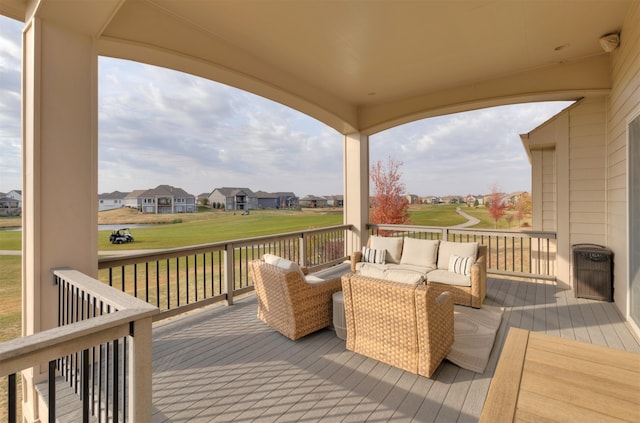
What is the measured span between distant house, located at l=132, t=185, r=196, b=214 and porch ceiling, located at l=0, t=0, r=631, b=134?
292cm

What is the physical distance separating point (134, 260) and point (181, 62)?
2460mm

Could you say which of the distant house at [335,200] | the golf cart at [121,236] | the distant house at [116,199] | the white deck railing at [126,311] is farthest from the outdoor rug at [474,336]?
the golf cart at [121,236]

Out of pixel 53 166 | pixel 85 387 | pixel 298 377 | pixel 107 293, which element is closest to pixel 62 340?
pixel 85 387

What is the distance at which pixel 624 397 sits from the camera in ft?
3.62

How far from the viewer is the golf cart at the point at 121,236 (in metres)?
4.50

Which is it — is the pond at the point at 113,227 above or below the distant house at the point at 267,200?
below

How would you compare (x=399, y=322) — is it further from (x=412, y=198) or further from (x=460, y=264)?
(x=412, y=198)

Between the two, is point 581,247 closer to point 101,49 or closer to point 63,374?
point 63,374

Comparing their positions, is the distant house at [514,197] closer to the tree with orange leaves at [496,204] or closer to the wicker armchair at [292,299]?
the tree with orange leaves at [496,204]

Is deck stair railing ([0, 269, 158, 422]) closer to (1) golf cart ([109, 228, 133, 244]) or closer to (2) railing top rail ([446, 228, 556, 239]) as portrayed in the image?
(1) golf cart ([109, 228, 133, 244])

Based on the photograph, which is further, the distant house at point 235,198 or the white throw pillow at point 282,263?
the distant house at point 235,198

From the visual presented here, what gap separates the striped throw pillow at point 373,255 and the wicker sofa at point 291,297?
181 cm

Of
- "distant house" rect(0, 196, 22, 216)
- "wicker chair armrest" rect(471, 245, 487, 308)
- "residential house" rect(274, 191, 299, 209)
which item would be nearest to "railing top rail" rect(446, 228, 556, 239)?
"wicker chair armrest" rect(471, 245, 487, 308)

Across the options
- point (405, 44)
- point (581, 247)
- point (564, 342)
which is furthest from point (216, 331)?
point (581, 247)
